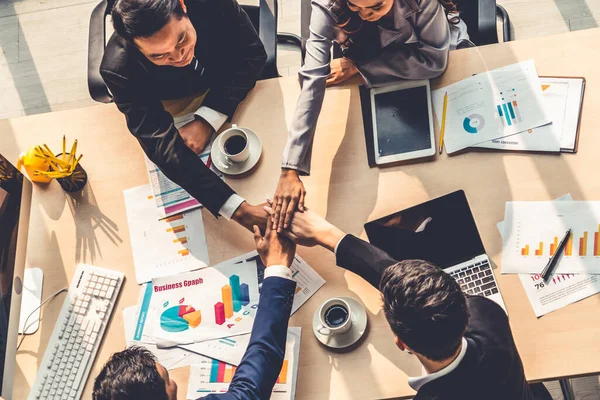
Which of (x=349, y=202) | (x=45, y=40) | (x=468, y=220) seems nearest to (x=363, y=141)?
(x=349, y=202)

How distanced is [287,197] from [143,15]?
599 millimetres

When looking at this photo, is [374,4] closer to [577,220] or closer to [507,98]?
[507,98]

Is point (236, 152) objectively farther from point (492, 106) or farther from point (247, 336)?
point (492, 106)

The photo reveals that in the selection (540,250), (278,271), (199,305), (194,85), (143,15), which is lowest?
(199,305)

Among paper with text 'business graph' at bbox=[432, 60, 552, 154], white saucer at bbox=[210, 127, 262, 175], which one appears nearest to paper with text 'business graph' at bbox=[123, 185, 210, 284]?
white saucer at bbox=[210, 127, 262, 175]

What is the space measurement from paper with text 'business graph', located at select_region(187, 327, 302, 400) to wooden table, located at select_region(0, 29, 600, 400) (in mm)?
23

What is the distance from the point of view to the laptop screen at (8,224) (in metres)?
1.51

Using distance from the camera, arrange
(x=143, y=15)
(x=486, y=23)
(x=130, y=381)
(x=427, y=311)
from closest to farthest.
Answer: (x=427, y=311)
(x=130, y=381)
(x=143, y=15)
(x=486, y=23)

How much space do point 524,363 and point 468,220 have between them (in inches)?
14.9

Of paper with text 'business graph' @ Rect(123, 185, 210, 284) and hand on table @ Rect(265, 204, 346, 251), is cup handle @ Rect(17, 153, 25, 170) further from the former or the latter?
hand on table @ Rect(265, 204, 346, 251)

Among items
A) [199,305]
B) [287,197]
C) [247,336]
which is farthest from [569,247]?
[199,305]

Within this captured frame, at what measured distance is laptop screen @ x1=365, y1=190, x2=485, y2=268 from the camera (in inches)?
60.7

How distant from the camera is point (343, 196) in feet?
5.44

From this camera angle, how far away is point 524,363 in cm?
145
